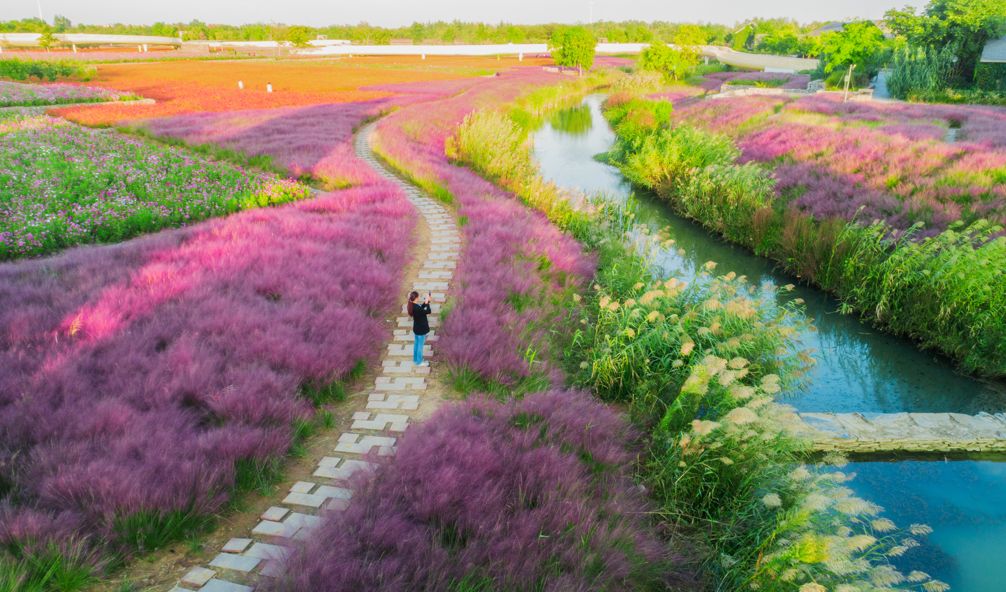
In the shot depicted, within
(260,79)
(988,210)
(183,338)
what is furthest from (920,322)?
(260,79)

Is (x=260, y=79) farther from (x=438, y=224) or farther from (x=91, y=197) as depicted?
(x=438, y=224)

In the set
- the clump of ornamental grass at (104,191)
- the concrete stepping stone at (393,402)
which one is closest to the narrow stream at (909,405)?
the concrete stepping stone at (393,402)

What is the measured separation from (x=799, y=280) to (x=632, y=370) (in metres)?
7.63

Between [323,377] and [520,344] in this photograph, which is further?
[520,344]

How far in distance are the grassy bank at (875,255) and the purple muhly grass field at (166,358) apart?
884cm

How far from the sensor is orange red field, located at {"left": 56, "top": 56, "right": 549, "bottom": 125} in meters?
26.9

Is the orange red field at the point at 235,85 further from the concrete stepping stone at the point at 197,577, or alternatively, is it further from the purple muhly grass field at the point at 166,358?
the concrete stepping stone at the point at 197,577

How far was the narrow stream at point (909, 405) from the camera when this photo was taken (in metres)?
5.42

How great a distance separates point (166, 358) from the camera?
5.17 m

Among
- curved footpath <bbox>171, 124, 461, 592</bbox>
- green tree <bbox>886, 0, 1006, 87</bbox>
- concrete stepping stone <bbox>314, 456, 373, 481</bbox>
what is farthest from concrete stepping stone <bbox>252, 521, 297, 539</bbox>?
green tree <bbox>886, 0, 1006, 87</bbox>

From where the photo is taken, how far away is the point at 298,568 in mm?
3033

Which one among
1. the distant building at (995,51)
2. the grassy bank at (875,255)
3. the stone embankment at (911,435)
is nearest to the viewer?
the stone embankment at (911,435)

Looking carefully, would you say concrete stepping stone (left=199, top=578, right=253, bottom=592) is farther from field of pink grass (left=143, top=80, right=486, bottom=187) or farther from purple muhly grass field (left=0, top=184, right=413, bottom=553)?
field of pink grass (left=143, top=80, right=486, bottom=187)

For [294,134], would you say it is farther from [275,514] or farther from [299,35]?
[299,35]
